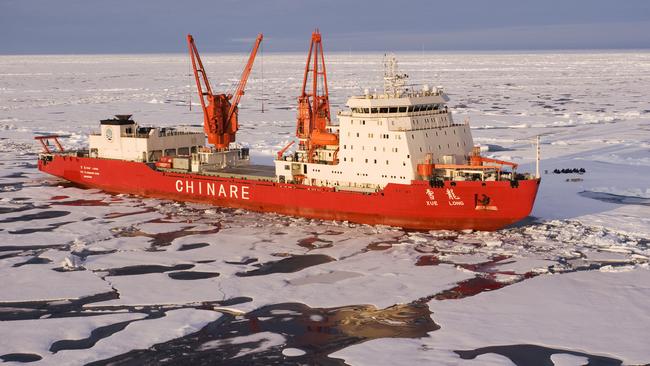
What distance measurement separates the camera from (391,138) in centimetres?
2309

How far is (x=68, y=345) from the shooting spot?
43.3 feet

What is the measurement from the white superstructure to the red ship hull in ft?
2.24

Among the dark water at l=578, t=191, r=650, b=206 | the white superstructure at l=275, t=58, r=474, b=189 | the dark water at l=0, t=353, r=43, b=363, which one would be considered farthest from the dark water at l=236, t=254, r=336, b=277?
the dark water at l=578, t=191, r=650, b=206

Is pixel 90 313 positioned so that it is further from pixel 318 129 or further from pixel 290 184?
pixel 318 129

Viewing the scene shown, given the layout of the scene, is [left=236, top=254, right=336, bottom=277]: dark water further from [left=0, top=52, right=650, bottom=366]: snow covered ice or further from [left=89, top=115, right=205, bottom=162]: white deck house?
[left=89, top=115, right=205, bottom=162]: white deck house

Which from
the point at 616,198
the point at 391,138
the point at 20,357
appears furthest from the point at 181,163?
the point at 20,357

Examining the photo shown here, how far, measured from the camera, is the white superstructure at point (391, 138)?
23.2m

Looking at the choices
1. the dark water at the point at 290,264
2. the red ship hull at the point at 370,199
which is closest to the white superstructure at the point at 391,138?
the red ship hull at the point at 370,199

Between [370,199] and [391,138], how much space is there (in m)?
1.88

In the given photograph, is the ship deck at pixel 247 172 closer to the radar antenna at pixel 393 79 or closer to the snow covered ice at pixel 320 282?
the snow covered ice at pixel 320 282

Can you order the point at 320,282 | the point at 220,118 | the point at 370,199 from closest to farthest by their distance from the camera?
the point at 320,282 → the point at 370,199 → the point at 220,118

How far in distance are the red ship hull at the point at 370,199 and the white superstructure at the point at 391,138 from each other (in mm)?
683

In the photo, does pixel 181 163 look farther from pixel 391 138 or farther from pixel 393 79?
pixel 391 138

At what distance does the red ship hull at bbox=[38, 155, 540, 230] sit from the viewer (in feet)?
72.0
